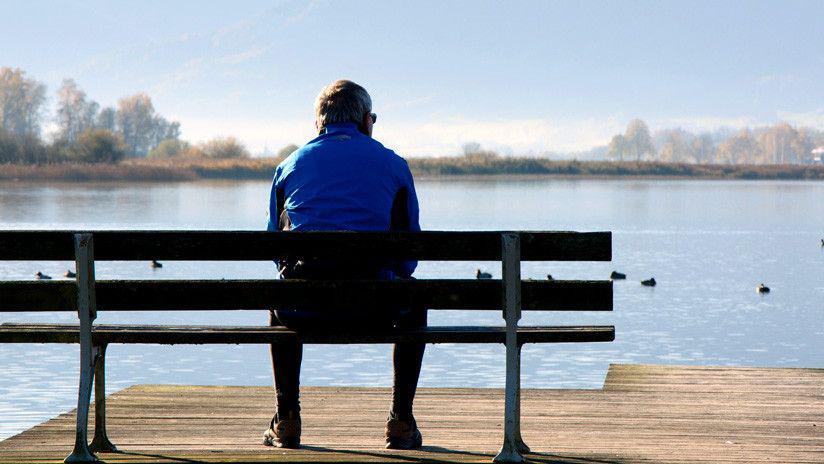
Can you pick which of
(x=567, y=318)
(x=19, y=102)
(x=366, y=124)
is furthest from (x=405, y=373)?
(x=19, y=102)

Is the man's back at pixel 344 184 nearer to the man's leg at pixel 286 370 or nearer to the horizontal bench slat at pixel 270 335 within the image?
the horizontal bench slat at pixel 270 335

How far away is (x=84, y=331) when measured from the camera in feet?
19.9

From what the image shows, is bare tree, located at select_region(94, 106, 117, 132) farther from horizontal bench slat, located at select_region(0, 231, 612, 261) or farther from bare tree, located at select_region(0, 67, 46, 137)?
horizontal bench slat, located at select_region(0, 231, 612, 261)

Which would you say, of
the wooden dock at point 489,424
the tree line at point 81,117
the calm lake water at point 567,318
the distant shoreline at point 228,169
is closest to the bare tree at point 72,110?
the tree line at point 81,117

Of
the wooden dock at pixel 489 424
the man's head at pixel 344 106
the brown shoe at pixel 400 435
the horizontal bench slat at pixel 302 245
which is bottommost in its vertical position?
the wooden dock at pixel 489 424

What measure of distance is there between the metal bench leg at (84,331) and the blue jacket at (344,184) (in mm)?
968

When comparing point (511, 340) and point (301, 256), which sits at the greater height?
point (301, 256)

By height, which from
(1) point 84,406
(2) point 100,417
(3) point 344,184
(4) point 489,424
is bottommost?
(4) point 489,424

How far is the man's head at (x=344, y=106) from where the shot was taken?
6.32m

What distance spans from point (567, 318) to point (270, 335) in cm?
1568

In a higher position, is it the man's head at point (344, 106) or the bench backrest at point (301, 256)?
the man's head at point (344, 106)

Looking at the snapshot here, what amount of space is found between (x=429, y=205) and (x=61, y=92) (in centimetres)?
10525

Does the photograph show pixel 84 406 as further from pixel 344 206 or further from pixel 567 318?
pixel 567 318

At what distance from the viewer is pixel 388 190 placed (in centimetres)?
620
